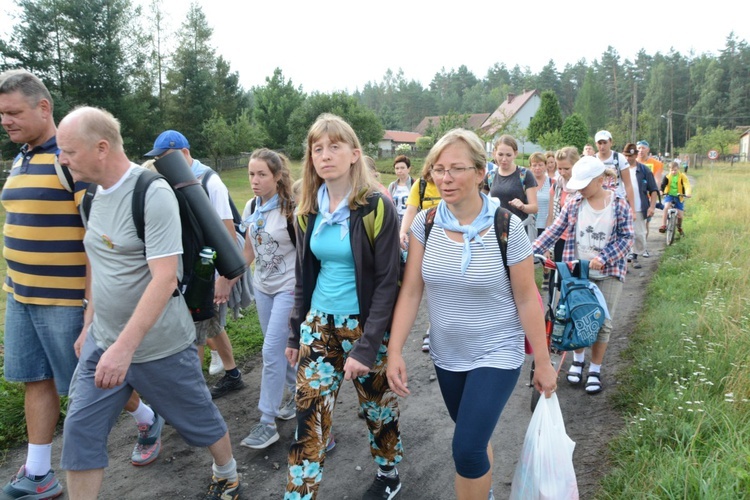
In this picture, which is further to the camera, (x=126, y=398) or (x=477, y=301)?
(x=126, y=398)

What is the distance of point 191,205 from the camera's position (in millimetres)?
2922

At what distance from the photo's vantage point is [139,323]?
8.29 feet

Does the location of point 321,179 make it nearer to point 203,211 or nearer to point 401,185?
point 203,211

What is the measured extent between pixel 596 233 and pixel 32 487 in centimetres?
453

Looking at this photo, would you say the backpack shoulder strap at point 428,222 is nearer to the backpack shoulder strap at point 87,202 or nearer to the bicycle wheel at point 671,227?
the backpack shoulder strap at point 87,202

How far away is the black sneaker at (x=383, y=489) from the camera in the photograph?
10.6ft

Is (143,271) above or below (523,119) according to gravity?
below

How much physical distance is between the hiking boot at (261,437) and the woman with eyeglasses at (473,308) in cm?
153

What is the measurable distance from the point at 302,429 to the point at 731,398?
9.07 feet

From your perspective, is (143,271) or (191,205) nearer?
(143,271)

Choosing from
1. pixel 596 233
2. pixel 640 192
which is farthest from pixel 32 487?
pixel 640 192

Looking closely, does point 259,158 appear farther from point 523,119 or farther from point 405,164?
point 523,119

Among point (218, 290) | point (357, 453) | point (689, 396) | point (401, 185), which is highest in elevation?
point (401, 185)

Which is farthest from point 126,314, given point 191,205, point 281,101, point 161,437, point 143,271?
point 281,101
